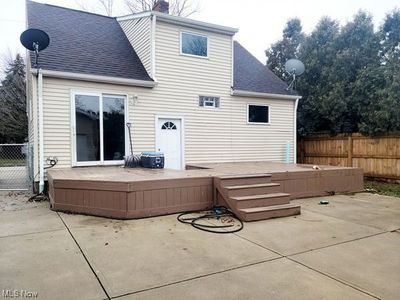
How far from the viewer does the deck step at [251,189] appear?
5.76 metres

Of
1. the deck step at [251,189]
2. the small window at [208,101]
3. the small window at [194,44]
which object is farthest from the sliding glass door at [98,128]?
the deck step at [251,189]

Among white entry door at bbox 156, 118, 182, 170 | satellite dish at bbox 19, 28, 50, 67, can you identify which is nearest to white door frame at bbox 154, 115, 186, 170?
white entry door at bbox 156, 118, 182, 170

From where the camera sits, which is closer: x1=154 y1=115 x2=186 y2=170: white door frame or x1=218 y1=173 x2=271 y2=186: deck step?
x1=218 y1=173 x2=271 y2=186: deck step

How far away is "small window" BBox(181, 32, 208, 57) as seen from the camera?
9594 millimetres

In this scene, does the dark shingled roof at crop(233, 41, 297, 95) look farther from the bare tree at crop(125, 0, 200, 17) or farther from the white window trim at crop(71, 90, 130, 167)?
the bare tree at crop(125, 0, 200, 17)

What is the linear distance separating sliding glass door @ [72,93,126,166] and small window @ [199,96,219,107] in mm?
2528

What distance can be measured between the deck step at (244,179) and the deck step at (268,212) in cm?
78

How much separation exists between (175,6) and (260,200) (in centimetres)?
1813

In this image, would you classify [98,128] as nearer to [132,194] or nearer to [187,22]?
[132,194]

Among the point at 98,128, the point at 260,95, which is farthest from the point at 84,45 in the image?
the point at 260,95

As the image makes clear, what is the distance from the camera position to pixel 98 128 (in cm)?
817

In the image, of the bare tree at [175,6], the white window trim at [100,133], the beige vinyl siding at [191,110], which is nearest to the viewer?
the beige vinyl siding at [191,110]

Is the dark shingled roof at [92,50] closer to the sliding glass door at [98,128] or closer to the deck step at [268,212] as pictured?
the sliding glass door at [98,128]

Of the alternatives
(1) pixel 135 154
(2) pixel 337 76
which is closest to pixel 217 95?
(1) pixel 135 154
